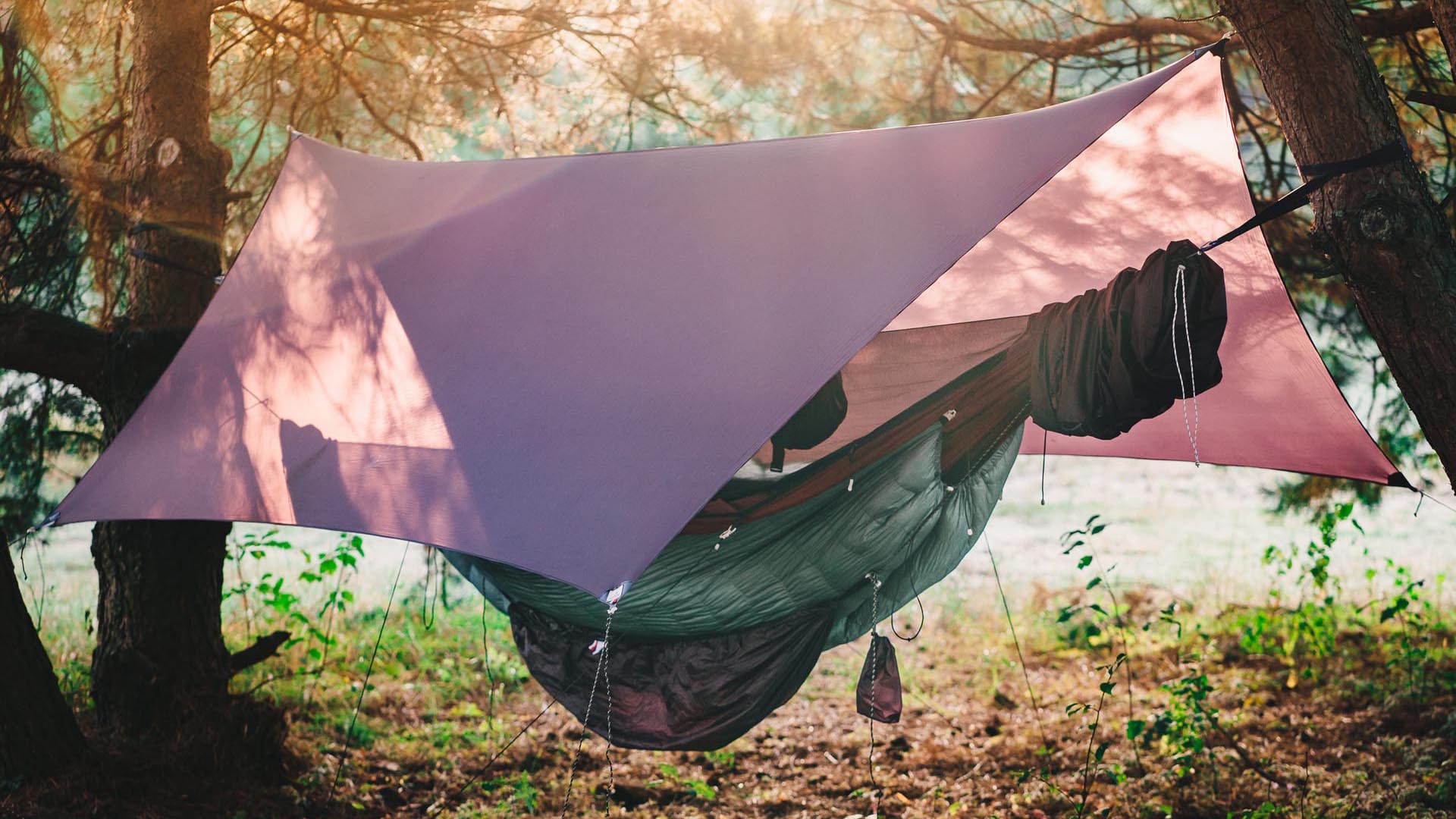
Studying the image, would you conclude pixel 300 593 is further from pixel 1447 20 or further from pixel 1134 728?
pixel 1447 20

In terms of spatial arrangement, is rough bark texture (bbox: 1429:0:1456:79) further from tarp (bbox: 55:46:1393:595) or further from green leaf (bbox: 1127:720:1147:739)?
green leaf (bbox: 1127:720:1147:739)

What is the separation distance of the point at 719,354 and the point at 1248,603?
3.40m

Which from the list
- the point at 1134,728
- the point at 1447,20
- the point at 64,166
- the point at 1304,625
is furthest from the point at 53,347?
the point at 1304,625

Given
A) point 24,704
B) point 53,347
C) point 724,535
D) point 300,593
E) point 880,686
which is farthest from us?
point 300,593

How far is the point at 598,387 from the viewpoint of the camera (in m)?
1.69

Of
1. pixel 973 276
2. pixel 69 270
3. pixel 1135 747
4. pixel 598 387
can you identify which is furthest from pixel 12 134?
pixel 1135 747

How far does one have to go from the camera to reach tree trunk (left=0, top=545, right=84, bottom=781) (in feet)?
7.11

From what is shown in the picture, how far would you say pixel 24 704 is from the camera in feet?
7.16

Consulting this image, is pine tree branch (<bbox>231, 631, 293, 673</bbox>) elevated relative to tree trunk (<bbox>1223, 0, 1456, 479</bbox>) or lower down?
lower down

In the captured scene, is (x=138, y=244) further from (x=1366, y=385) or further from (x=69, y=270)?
(x=1366, y=385)

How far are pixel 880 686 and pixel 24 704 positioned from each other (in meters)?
1.86

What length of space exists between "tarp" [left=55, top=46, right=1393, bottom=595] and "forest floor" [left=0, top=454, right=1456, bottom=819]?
70 cm

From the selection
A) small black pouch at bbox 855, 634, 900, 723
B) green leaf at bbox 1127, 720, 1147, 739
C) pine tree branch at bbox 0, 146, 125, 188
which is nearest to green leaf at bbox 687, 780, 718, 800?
small black pouch at bbox 855, 634, 900, 723

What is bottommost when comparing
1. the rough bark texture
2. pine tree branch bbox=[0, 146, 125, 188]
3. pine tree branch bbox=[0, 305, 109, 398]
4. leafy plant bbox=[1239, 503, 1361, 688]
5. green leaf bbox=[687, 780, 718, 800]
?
green leaf bbox=[687, 780, 718, 800]
